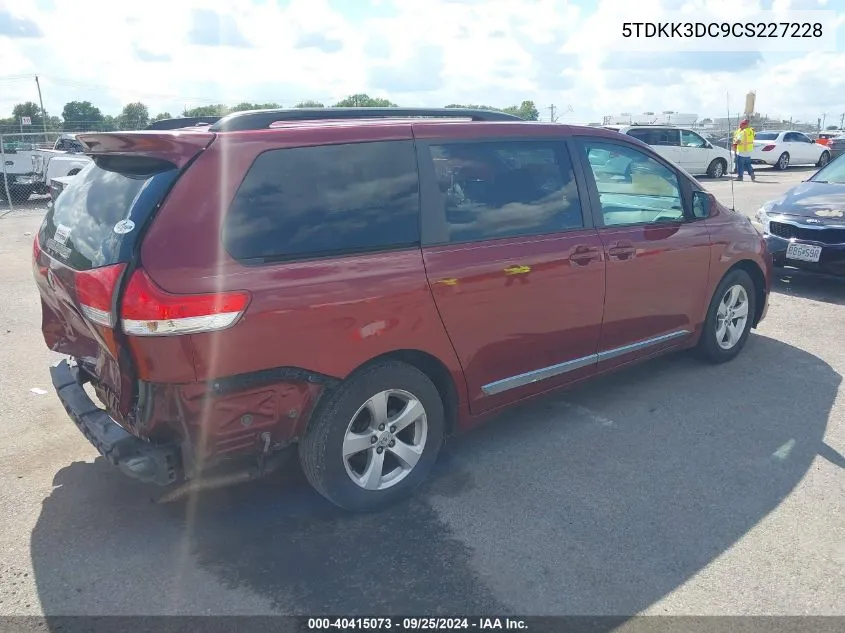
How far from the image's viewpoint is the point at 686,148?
21.6 m

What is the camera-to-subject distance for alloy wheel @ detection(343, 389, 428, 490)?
11.0 ft

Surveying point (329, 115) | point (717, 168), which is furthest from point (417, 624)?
point (717, 168)

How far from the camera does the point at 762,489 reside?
3.64m

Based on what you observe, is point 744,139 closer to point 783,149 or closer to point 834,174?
point 783,149

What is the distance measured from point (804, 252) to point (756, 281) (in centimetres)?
219

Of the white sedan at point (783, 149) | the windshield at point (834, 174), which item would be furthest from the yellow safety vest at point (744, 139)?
the windshield at point (834, 174)

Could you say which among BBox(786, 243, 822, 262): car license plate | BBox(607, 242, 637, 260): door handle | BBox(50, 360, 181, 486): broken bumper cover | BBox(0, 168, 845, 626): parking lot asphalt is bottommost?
BBox(0, 168, 845, 626): parking lot asphalt

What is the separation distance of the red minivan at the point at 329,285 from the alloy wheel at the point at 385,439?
1 centimetres

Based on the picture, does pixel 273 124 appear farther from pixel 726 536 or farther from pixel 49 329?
pixel 726 536

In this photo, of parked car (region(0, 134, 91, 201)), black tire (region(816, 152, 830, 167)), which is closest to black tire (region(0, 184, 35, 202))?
parked car (region(0, 134, 91, 201))

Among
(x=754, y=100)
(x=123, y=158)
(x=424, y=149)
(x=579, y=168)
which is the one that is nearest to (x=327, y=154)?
(x=424, y=149)

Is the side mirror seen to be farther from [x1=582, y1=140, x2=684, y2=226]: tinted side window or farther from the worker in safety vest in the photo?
the worker in safety vest

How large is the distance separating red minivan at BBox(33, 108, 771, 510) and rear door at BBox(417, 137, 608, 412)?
0.04 ft

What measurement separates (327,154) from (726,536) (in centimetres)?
251
